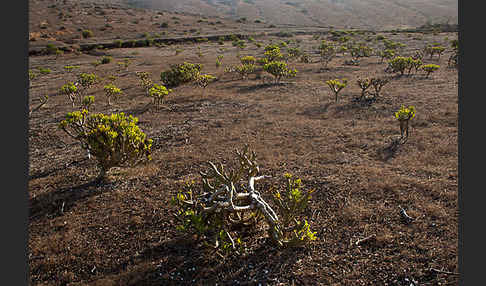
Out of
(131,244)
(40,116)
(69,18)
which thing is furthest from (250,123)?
(69,18)

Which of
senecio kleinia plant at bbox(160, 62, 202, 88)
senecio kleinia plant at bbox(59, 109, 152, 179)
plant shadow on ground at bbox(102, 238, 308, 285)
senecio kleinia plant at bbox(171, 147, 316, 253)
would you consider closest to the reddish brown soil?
plant shadow on ground at bbox(102, 238, 308, 285)

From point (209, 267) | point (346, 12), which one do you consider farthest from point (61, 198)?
point (346, 12)

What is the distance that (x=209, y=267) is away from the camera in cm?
378

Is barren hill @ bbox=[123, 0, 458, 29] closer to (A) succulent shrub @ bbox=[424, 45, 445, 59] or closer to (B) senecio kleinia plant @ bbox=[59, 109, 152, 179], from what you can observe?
(A) succulent shrub @ bbox=[424, 45, 445, 59]

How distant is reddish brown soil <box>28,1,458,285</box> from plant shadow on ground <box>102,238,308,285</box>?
0.05ft

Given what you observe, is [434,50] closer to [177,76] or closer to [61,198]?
[177,76]

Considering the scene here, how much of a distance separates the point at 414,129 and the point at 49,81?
23.4 metres

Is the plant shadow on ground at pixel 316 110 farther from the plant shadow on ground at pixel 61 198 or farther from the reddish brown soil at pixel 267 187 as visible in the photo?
the plant shadow on ground at pixel 61 198

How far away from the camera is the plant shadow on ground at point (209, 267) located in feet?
11.8

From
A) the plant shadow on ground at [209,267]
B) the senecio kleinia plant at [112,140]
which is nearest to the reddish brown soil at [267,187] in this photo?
the plant shadow on ground at [209,267]

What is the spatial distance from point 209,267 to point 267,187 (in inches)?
104

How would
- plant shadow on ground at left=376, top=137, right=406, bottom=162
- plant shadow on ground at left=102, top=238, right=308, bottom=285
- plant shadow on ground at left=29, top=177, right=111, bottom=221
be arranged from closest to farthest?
plant shadow on ground at left=102, top=238, right=308, bottom=285
plant shadow on ground at left=29, top=177, right=111, bottom=221
plant shadow on ground at left=376, top=137, right=406, bottom=162

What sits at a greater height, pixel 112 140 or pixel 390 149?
pixel 112 140

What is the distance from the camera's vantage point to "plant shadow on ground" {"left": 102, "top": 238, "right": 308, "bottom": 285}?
361 centimetres
